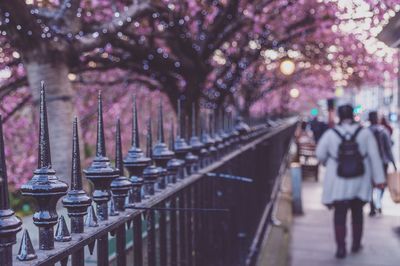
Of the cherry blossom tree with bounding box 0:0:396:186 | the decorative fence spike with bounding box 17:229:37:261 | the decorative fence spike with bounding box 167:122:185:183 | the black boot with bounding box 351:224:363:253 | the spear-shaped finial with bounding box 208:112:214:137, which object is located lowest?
the black boot with bounding box 351:224:363:253

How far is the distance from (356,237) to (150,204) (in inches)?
195

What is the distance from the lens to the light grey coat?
5.76m

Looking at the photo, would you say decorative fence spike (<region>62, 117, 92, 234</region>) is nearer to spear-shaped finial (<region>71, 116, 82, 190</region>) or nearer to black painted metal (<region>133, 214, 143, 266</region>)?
spear-shaped finial (<region>71, 116, 82, 190</region>)

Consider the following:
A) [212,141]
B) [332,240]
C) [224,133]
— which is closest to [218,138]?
[212,141]

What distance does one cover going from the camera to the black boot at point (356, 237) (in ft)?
20.2

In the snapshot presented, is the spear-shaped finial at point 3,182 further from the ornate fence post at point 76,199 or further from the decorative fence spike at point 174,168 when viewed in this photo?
the decorative fence spike at point 174,168

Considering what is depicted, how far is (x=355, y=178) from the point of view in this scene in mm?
5801

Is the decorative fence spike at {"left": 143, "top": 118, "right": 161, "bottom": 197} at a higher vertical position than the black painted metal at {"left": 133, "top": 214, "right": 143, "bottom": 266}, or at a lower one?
higher

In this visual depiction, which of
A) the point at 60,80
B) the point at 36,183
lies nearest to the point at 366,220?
the point at 60,80

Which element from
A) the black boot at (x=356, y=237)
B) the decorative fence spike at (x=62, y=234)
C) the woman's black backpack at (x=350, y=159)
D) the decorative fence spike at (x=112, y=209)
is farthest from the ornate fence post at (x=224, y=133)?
the black boot at (x=356, y=237)

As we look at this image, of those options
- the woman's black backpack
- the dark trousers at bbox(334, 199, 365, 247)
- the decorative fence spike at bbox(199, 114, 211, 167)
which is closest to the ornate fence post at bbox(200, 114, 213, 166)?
the decorative fence spike at bbox(199, 114, 211, 167)

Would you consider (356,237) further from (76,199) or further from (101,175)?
(76,199)

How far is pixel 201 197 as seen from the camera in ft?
8.69

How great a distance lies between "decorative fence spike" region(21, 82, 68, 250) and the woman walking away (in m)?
4.96
